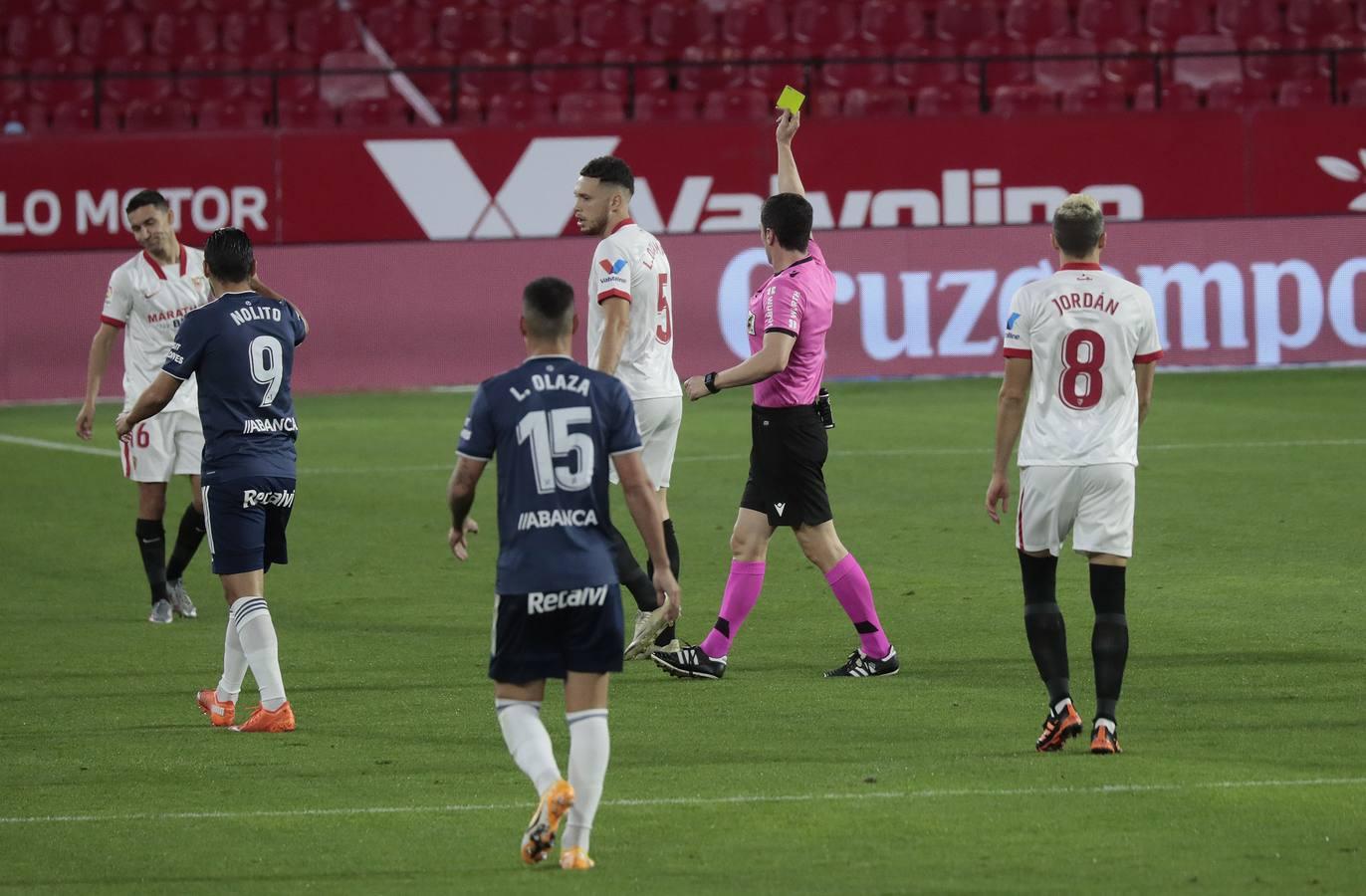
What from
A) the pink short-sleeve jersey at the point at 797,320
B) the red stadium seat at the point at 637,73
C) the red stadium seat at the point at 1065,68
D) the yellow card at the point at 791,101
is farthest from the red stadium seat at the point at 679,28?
the pink short-sleeve jersey at the point at 797,320

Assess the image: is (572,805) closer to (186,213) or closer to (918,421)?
(918,421)

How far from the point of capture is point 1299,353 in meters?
21.9

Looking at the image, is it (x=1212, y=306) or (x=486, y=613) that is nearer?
(x=486, y=613)

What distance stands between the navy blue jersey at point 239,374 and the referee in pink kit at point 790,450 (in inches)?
64.4

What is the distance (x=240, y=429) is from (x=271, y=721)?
1100 millimetres

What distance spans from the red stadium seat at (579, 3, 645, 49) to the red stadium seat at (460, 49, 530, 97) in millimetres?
937

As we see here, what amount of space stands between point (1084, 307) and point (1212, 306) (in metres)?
15.3

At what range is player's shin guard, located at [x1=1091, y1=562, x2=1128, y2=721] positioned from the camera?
7.13 metres

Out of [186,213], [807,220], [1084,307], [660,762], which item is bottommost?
[660,762]

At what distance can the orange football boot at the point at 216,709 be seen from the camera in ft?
26.5

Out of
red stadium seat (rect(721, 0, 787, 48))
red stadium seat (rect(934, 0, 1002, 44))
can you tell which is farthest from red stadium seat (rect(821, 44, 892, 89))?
red stadium seat (rect(934, 0, 1002, 44))

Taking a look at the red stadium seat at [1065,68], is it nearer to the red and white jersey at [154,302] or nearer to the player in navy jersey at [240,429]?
the red and white jersey at [154,302]

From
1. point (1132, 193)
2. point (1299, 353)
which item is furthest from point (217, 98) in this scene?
point (1299, 353)

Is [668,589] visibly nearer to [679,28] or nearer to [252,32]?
[679,28]
